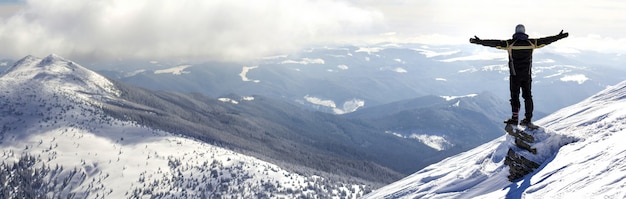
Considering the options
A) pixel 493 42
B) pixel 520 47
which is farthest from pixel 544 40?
pixel 493 42

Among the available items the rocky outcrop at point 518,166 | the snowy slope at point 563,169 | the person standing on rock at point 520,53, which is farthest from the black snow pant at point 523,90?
the rocky outcrop at point 518,166

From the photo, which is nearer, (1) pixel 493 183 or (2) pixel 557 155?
(2) pixel 557 155

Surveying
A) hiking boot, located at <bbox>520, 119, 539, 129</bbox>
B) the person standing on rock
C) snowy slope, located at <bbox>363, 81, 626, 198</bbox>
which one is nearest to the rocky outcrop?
snowy slope, located at <bbox>363, 81, 626, 198</bbox>

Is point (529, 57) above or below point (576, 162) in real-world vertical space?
above

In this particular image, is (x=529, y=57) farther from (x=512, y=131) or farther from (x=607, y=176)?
(x=607, y=176)

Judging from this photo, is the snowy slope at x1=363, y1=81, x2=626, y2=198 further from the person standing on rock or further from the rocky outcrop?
the person standing on rock

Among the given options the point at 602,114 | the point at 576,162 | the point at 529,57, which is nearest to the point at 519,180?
the point at 576,162
